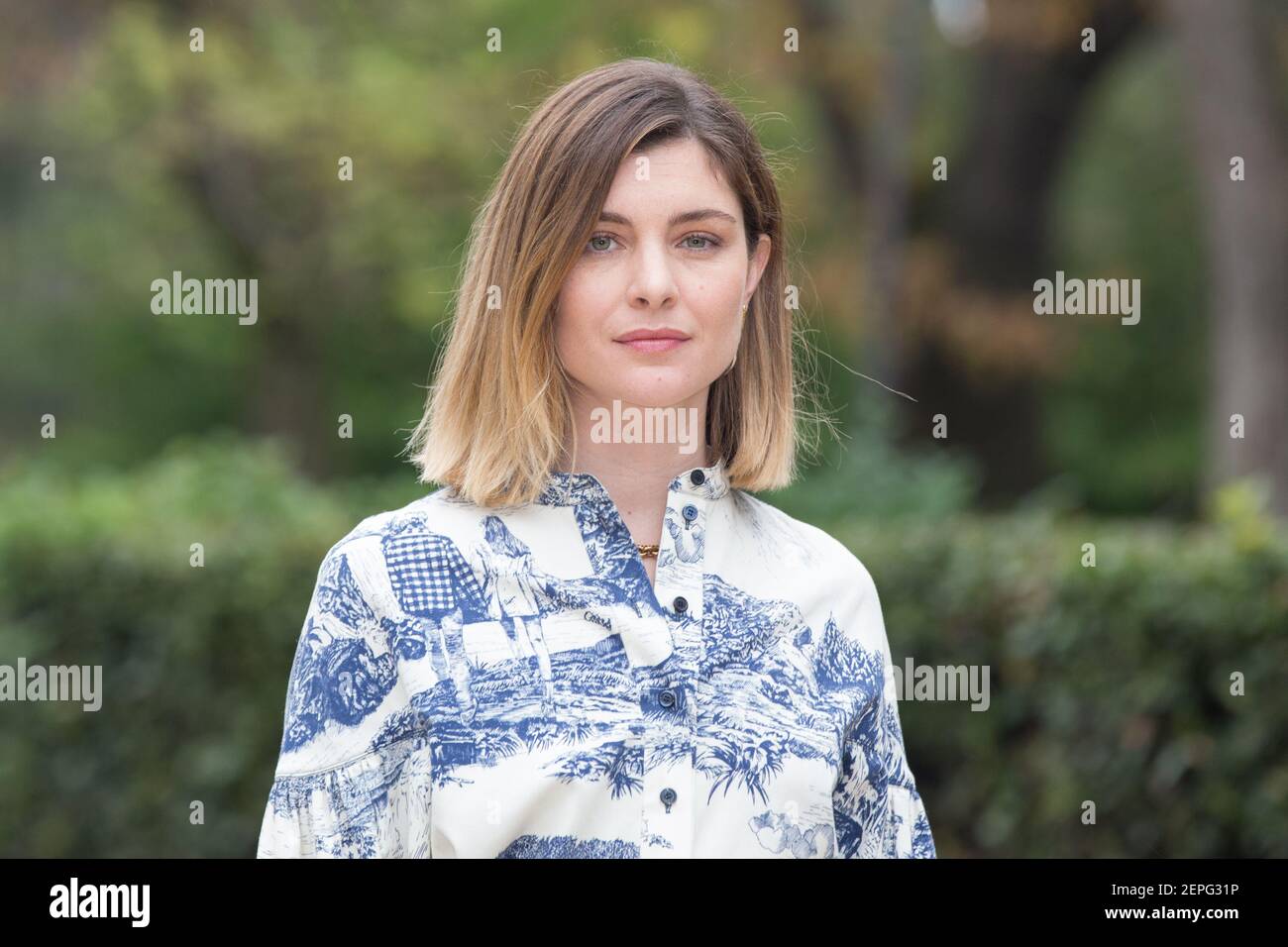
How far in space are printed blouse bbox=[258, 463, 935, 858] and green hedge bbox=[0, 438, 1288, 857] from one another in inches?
109

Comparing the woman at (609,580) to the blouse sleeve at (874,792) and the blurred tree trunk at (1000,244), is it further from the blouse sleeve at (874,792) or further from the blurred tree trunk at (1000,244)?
the blurred tree trunk at (1000,244)

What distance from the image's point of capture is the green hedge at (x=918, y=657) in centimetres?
484

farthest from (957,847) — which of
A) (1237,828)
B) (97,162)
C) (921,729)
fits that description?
(97,162)

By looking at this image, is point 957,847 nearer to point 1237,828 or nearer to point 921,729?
point 921,729

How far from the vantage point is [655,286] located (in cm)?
229

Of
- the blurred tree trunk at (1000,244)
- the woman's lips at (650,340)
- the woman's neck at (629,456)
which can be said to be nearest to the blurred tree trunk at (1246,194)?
the blurred tree trunk at (1000,244)

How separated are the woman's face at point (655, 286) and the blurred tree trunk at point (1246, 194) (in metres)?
7.02

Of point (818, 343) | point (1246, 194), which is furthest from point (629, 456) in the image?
point (818, 343)

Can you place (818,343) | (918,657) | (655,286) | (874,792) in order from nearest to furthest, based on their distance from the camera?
(655,286) → (874,792) → (918,657) → (818,343)

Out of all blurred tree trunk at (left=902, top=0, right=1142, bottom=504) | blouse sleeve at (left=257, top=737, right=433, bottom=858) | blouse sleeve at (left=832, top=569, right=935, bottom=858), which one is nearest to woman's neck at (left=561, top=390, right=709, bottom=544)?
blouse sleeve at (left=832, top=569, right=935, bottom=858)

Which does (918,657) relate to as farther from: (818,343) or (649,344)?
(818,343)

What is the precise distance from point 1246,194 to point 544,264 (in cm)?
765

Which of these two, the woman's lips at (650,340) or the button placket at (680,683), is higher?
the woman's lips at (650,340)

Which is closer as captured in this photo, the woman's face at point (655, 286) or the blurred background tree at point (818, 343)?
the woman's face at point (655, 286)
